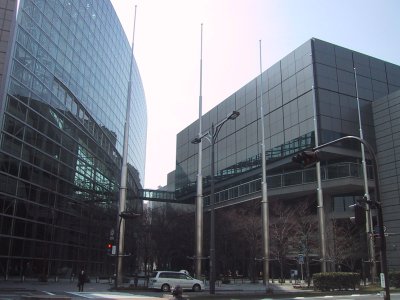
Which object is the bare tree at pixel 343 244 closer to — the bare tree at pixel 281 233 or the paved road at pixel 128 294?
the bare tree at pixel 281 233

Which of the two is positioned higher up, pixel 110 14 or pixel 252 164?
pixel 110 14

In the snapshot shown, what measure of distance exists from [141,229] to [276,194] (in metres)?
21.2

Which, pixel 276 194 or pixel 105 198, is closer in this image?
pixel 276 194

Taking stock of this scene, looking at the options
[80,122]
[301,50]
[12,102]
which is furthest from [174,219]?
[12,102]

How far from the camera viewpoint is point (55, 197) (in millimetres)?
44656

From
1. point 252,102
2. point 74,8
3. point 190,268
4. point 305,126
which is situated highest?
point 74,8

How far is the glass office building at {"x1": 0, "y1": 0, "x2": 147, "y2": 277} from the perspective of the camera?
37094 mm

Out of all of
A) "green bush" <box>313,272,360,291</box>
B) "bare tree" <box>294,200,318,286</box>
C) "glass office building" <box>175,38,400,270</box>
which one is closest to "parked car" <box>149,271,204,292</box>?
"green bush" <box>313,272,360,291</box>

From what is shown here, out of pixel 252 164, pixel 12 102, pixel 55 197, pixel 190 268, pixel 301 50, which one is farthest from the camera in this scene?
pixel 190 268

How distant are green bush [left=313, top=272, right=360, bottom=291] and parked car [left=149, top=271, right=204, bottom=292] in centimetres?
906

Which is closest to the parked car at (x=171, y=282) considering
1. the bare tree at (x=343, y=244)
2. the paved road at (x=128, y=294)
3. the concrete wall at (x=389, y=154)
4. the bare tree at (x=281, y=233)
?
the paved road at (x=128, y=294)

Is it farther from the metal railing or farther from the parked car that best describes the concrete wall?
the parked car

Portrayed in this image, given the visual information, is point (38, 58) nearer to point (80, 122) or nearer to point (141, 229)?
point (80, 122)

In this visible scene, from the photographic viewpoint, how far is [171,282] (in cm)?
3531
